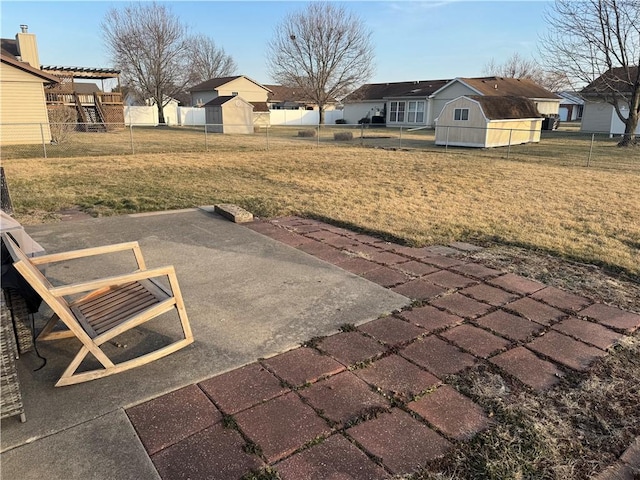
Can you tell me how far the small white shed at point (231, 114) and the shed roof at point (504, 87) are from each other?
16881 mm

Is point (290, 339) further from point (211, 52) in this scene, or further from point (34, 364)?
point (211, 52)

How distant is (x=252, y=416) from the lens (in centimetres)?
234

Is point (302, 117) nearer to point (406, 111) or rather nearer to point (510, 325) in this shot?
point (406, 111)

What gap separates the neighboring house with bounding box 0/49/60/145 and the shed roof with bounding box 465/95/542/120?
19.8 m

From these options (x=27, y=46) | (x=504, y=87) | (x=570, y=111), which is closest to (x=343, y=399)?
(x=27, y=46)

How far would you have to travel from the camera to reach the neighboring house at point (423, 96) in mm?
35750

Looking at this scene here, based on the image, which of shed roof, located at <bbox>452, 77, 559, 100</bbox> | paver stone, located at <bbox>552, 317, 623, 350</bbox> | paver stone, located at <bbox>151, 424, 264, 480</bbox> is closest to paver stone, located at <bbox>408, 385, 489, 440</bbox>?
paver stone, located at <bbox>151, 424, 264, 480</bbox>

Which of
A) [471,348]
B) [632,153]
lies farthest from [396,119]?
[471,348]

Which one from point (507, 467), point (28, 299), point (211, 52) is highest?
point (211, 52)

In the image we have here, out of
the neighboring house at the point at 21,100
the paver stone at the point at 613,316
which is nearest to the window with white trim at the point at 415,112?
the neighboring house at the point at 21,100

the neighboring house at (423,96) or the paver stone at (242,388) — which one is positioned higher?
the neighboring house at (423,96)

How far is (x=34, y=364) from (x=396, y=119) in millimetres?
39830

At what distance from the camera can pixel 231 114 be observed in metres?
29.6

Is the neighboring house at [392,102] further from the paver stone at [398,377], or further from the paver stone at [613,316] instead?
the paver stone at [398,377]
